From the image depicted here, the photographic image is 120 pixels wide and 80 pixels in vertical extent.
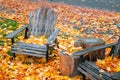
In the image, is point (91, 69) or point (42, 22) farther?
point (42, 22)

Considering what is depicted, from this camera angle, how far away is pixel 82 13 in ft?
40.3

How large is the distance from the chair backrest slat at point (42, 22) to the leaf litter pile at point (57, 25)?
0.37 metres

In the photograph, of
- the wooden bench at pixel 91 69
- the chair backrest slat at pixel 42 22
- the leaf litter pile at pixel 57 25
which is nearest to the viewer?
the wooden bench at pixel 91 69

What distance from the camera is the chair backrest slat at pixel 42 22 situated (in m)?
7.28

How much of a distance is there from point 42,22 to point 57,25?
8.77ft

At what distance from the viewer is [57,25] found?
1009 centimetres

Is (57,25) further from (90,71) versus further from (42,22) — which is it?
(90,71)

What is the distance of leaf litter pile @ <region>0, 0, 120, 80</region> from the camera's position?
564cm

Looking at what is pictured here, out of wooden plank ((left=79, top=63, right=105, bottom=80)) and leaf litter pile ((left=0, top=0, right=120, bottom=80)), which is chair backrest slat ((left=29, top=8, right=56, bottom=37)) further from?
wooden plank ((left=79, top=63, right=105, bottom=80))

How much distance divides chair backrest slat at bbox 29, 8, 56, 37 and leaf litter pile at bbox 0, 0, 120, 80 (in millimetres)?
369

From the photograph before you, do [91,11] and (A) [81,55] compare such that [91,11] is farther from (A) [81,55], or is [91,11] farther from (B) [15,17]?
(A) [81,55]

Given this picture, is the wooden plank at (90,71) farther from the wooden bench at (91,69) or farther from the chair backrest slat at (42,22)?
→ the chair backrest slat at (42,22)

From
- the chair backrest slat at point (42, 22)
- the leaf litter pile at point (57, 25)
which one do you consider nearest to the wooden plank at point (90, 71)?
the leaf litter pile at point (57, 25)

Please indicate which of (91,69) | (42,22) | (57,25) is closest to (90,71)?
(91,69)
